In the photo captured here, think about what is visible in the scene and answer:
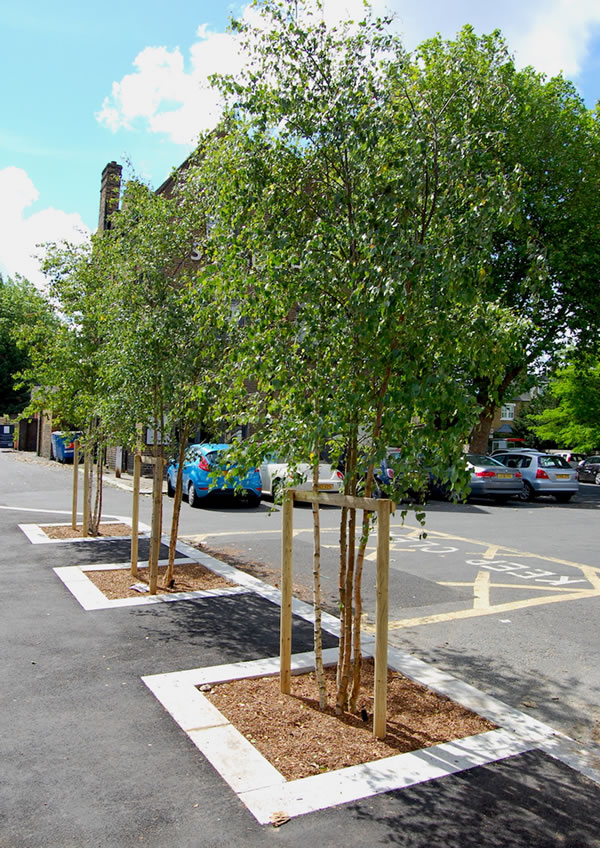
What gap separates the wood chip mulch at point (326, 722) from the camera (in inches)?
149

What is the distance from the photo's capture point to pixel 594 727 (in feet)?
14.5

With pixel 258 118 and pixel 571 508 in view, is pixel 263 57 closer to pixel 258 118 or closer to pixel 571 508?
pixel 258 118

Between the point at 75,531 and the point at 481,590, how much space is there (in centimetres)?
690

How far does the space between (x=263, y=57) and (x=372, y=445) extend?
8.48ft

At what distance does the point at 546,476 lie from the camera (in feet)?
71.9

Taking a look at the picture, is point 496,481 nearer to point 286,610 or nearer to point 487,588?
point 487,588

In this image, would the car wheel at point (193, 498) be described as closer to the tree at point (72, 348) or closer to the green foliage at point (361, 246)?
the tree at point (72, 348)

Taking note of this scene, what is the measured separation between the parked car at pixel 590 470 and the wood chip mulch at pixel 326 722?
1472 inches

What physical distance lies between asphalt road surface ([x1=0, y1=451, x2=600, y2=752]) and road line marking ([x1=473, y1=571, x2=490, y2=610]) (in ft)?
0.07

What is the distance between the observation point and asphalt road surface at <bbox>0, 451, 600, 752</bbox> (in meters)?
5.22

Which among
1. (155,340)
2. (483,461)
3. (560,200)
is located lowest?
(483,461)

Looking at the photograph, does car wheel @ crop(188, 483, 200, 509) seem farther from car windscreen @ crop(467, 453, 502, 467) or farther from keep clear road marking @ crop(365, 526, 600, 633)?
car windscreen @ crop(467, 453, 502, 467)

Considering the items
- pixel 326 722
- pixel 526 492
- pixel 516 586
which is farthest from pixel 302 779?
pixel 526 492

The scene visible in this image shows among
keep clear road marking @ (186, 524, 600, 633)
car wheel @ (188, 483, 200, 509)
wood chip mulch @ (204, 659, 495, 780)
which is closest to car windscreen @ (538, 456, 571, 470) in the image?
keep clear road marking @ (186, 524, 600, 633)
